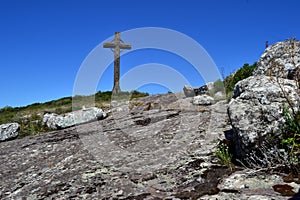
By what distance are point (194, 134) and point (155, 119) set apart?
6.55ft

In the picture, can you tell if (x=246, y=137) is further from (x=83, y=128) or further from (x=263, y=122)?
(x=83, y=128)

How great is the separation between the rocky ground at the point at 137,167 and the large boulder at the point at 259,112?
46 centimetres

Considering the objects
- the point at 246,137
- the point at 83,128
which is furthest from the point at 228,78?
the point at 246,137

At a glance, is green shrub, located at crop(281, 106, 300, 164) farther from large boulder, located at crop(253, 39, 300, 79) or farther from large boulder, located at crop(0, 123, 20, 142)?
large boulder, located at crop(0, 123, 20, 142)

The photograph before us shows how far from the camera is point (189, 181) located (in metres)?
3.66

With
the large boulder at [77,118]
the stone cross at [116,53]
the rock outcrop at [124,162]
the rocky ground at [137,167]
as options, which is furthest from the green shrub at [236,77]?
the stone cross at [116,53]

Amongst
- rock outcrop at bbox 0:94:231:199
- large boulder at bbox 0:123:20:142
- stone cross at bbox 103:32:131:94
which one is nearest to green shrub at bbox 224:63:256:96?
rock outcrop at bbox 0:94:231:199

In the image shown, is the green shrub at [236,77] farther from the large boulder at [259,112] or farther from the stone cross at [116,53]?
the stone cross at [116,53]

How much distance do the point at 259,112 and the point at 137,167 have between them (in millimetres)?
1993

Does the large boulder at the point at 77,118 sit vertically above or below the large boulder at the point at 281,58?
below

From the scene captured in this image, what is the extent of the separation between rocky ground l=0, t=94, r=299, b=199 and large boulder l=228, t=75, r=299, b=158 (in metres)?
0.46

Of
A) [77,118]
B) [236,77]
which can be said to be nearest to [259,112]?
[236,77]

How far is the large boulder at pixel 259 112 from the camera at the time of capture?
3.85 m

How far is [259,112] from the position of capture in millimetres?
3986
